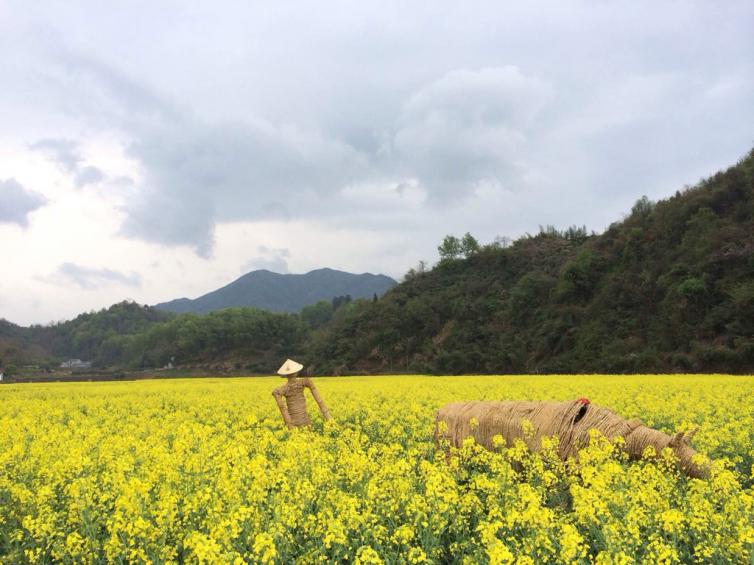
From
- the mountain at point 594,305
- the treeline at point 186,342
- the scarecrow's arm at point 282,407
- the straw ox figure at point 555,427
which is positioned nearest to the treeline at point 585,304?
the mountain at point 594,305

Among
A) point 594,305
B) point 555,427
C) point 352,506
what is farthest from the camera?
point 594,305

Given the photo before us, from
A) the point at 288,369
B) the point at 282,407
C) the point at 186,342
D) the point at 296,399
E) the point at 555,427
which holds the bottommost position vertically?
the point at 555,427

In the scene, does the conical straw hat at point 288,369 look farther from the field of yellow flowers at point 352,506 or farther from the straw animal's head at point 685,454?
the straw animal's head at point 685,454

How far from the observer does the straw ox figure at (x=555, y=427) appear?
7.43m

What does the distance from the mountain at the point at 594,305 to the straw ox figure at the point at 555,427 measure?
3504 centimetres

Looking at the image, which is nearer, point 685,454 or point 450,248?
point 685,454

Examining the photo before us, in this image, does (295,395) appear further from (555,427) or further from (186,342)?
(186,342)

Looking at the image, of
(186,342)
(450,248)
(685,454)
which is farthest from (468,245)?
(685,454)

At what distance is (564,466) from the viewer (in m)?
7.59

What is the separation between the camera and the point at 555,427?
8.05m

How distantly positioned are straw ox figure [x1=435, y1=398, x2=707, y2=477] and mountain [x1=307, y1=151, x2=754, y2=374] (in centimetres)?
3504

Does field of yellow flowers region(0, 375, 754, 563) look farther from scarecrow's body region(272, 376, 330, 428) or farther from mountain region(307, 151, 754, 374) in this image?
mountain region(307, 151, 754, 374)

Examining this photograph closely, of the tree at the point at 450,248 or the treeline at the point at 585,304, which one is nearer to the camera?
the treeline at the point at 585,304

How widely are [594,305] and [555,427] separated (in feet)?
157
